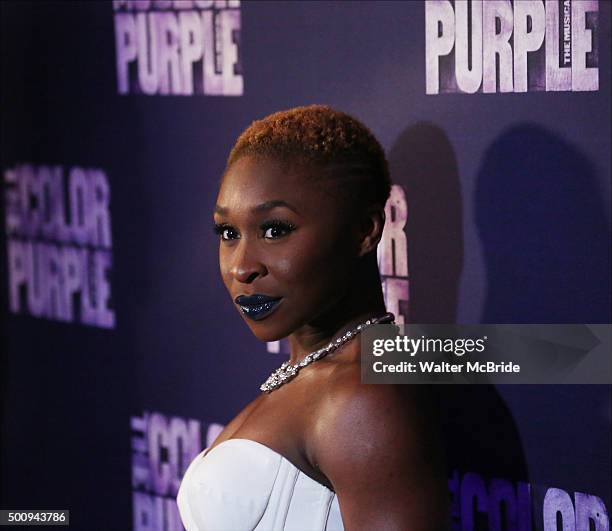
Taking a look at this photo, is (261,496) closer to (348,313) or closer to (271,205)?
(348,313)

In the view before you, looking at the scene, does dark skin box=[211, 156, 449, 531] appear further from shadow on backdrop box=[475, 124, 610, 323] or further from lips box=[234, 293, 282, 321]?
shadow on backdrop box=[475, 124, 610, 323]

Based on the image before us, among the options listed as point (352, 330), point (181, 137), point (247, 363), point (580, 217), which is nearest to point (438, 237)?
point (580, 217)

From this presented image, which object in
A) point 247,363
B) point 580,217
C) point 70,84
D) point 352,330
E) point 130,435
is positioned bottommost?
point 130,435

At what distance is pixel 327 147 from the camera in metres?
1.48

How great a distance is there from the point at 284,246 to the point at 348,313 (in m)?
0.16

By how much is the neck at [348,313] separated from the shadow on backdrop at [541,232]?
0.34 m

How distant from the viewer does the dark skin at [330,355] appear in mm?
1372

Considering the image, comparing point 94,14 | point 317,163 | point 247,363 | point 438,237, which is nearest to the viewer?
point 317,163

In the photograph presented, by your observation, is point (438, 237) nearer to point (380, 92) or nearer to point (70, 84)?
point (380, 92)

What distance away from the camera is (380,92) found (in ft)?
6.52

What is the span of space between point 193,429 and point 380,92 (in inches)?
35.6

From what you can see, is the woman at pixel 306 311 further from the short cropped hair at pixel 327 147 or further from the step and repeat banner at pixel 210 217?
the step and repeat banner at pixel 210 217

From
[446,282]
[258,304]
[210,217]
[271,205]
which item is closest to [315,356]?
[258,304]

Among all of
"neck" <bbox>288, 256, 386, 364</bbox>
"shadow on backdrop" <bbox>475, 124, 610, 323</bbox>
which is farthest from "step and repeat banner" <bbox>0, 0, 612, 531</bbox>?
"neck" <bbox>288, 256, 386, 364</bbox>
